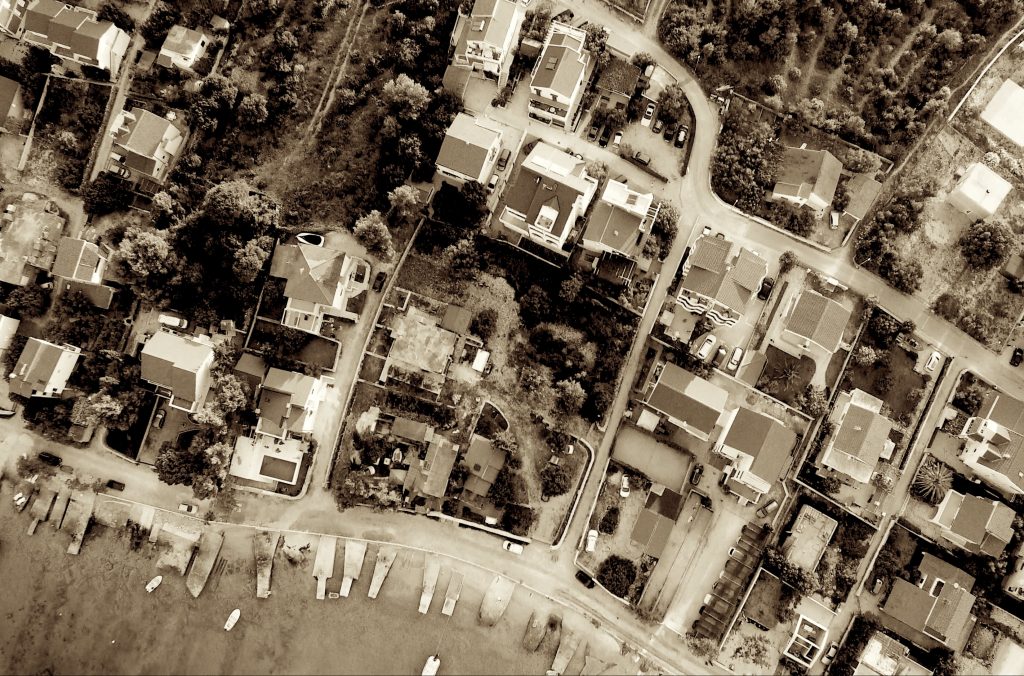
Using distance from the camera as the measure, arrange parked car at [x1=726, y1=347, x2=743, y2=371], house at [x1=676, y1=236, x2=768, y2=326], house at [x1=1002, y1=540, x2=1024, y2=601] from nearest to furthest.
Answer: house at [x1=676, y1=236, x2=768, y2=326], house at [x1=1002, y1=540, x2=1024, y2=601], parked car at [x1=726, y1=347, x2=743, y2=371]

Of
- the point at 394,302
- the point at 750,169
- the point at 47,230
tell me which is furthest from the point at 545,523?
the point at 47,230

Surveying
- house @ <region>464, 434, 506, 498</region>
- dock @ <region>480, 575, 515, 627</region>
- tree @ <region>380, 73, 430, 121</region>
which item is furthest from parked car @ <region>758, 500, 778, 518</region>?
tree @ <region>380, 73, 430, 121</region>

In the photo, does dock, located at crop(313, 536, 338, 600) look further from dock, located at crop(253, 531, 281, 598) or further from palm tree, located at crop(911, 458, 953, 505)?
palm tree, located at crop(911, 458, 953, 505)

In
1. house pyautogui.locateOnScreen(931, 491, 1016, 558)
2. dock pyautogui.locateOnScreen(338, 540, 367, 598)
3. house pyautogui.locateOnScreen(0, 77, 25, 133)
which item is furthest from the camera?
house pyautogui.locateOnScreen(0, 77, 25, 133)

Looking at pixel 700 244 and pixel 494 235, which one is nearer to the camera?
pixel 700 244

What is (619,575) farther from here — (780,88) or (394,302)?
(780,88)

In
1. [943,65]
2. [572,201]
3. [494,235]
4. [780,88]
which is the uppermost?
[943,65]

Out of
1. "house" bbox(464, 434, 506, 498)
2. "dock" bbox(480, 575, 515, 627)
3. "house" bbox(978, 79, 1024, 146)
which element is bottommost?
"dock" bbox(480, 575, 515, 627)

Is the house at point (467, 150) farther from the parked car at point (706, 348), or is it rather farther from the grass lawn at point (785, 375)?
the grass lawn at point (785, 375)
